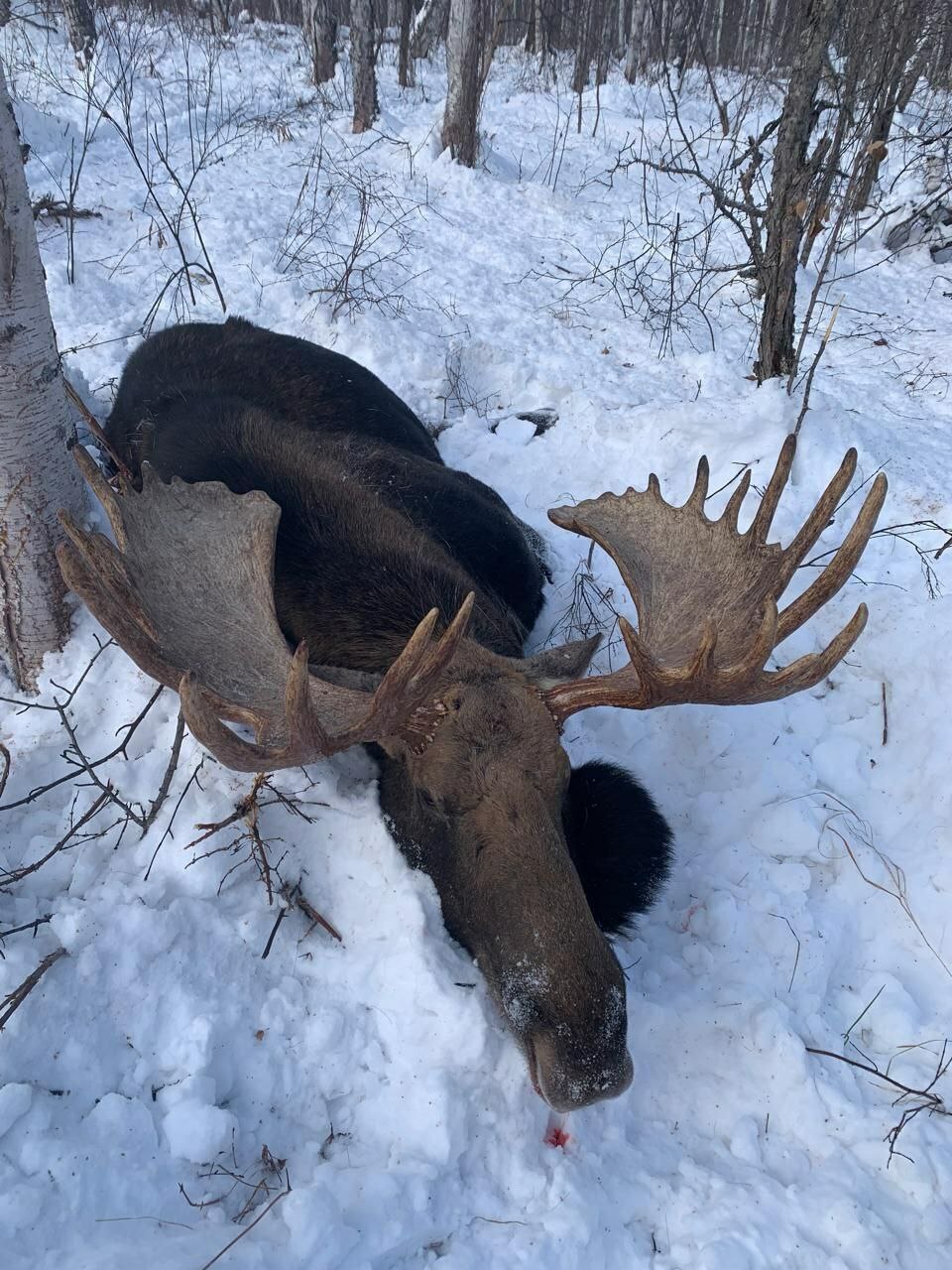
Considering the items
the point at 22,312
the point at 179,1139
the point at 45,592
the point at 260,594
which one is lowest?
the point at 179,1139

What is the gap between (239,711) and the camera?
2254 mm

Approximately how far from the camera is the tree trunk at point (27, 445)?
282 centimetres

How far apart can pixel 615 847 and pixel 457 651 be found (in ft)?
2.77

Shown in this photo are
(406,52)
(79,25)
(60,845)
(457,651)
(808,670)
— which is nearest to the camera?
(808,670)

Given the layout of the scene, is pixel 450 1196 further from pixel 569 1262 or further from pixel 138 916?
pixel 138 916

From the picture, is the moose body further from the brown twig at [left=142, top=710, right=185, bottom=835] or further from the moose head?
the brown twig at [left=142, top=710, right=185, bottom=835]

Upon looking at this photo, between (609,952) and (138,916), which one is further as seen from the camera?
(138,916)

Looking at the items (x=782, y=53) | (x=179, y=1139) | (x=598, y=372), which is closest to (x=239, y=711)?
(x=179, y=1139)

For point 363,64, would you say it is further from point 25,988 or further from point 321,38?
point 25,988

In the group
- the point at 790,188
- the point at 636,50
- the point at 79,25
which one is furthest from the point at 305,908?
the point at 636,50

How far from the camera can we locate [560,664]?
2959 mm

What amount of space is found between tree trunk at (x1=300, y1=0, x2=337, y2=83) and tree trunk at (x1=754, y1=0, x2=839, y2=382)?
1150 centimetres

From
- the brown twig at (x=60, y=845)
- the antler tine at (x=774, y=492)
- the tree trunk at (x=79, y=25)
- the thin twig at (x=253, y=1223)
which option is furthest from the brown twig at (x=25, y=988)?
the tree trunk at (x=79, y=25)

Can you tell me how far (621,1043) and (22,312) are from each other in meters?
2.97
